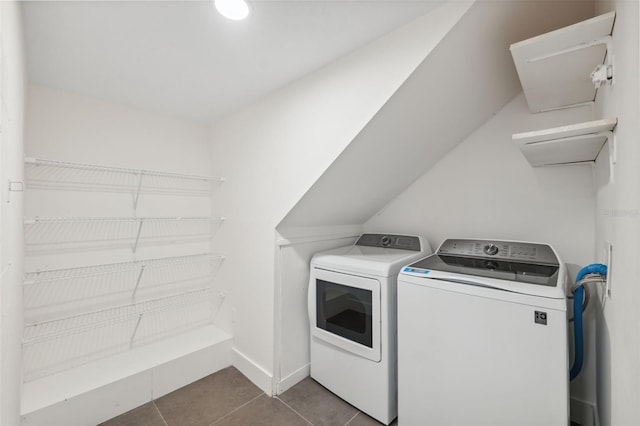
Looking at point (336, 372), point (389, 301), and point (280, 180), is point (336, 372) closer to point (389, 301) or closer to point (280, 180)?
point (389, 301)

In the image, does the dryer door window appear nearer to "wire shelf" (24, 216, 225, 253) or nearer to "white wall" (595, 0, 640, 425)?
"white wall" (595, 0, 640, 425)

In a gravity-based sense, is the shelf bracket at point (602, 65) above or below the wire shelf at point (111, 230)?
above

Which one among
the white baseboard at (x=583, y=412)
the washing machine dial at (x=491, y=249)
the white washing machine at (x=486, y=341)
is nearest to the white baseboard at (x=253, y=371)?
the white washing machine at (x=486, y=341)

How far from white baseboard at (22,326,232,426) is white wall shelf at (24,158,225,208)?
128cm

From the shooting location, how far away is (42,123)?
1865 mm

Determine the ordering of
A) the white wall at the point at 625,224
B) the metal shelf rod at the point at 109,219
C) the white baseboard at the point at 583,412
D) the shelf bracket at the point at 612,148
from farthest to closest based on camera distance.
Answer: the metal shelf rod at the point at 109,219 → the white baseboard at the point at 583,412 → the shelf bracket at the point at 612,148 → the white wall at the point at 625,224

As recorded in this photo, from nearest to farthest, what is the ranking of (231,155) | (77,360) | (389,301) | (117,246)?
1. (389,301)
2. (77,360)
3. (117,246)
4. (231,155)

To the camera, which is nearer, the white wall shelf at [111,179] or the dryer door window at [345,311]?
the dryer door window at [345,311]

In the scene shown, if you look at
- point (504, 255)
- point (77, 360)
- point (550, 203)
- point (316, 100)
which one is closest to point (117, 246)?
point (77, 360)

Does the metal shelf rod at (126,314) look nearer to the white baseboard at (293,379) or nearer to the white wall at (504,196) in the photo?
the white baseboard at (293,379)

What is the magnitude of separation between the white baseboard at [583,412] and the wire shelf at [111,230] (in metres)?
2.93

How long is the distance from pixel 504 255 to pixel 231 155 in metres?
2.30

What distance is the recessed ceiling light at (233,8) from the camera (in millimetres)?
1154

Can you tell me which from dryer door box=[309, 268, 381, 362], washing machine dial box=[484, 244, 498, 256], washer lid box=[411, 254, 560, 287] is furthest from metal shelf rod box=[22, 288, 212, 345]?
washing machine dial box=[484, 244, 498, 256]
